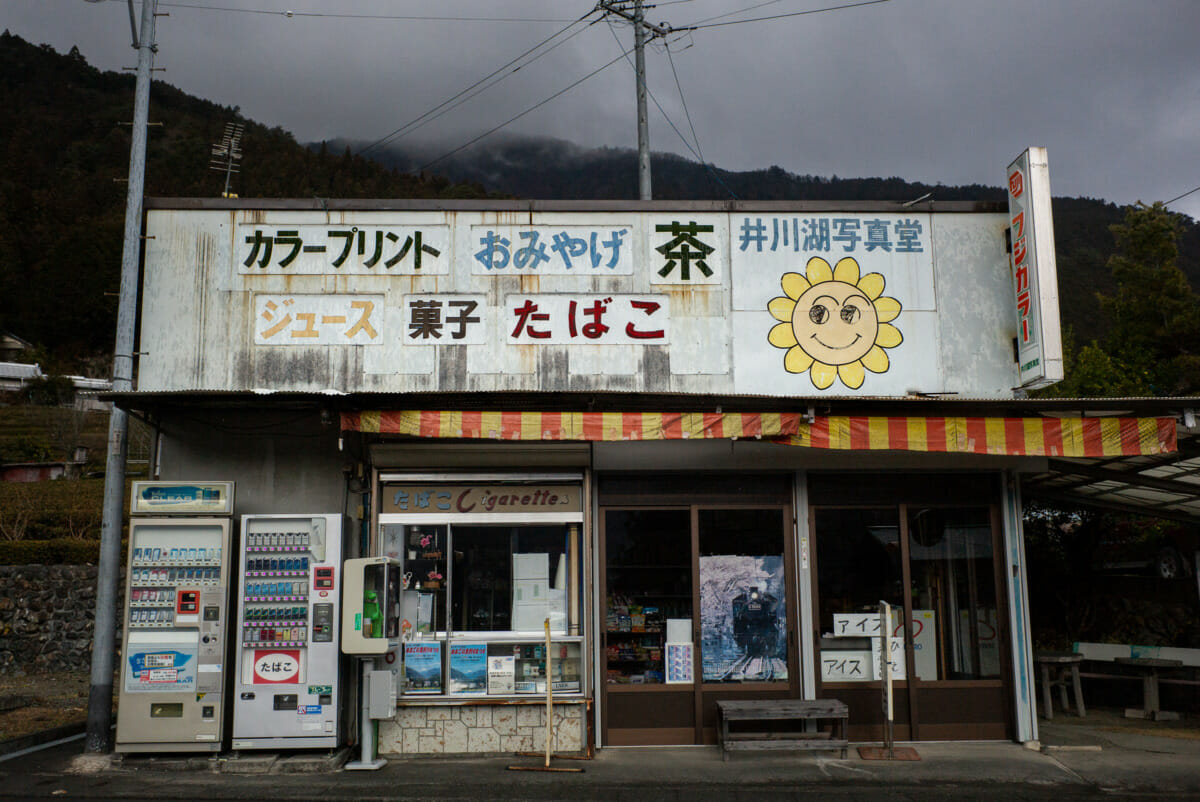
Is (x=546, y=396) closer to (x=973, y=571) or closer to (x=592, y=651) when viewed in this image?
(x=592, y=651)

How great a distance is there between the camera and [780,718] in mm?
9055

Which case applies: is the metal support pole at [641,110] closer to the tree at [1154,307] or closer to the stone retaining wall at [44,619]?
the stone retaining wall at [44,619]

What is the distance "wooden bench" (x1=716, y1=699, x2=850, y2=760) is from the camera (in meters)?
8.95

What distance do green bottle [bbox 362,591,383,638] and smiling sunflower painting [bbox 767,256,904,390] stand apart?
5.37 metres

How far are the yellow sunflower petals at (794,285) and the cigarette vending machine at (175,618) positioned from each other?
22.0 feet

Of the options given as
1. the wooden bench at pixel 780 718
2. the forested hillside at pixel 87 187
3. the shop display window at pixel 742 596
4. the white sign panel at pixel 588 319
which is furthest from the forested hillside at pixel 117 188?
the wooden bench at pixel 780 718

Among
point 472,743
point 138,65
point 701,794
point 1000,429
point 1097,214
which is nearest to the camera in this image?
point 701,794

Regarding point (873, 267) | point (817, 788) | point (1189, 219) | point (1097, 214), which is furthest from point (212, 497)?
point (1189, 219)

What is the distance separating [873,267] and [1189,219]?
7155 cm

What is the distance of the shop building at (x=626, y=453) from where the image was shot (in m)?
9.66

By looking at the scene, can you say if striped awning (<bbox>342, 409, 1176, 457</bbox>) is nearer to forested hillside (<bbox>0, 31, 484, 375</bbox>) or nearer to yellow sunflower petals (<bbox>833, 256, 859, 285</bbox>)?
yellow sunflower petals (<bbox>833, 256, 859, 285</bbox>)

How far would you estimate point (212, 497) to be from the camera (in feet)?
29.7

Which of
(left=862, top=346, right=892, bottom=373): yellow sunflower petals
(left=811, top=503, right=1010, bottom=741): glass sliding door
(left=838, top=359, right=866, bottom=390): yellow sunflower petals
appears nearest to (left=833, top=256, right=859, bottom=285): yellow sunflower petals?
(left=862, top=346, right=892, bottom=373): yellow sunflower petals

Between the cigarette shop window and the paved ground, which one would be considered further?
the cigarette shop window
